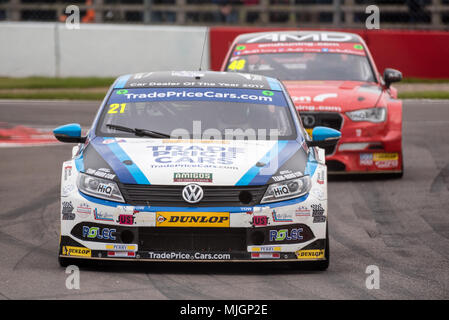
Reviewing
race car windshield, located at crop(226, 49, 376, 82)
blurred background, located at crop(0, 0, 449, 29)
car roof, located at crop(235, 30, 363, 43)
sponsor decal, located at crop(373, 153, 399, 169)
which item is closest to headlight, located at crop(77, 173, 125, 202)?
sponsor decal, located at crop(373, 153, 399, 169)

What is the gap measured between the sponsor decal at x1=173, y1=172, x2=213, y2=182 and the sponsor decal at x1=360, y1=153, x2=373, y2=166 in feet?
16.8

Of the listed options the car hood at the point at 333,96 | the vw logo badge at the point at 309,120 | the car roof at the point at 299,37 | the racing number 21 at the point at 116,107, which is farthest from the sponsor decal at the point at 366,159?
the racing number 21 at the point at 116,107

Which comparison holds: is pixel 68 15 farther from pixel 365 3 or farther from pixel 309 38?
pixel 309 38

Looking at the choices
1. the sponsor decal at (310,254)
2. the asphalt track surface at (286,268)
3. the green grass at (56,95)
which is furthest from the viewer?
the green grass at (56,95)

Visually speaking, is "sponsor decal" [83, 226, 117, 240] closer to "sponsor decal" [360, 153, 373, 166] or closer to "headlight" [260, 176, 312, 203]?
"headlight" [260, 176, 312, 203]

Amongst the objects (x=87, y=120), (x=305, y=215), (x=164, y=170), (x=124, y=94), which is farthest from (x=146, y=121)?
(x=87, y=120)

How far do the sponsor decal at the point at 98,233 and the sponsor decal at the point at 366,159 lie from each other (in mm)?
5396

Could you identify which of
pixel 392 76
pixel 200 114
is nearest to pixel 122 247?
pixel 200 114

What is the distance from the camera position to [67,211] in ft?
22.9

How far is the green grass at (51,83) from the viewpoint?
21.1m

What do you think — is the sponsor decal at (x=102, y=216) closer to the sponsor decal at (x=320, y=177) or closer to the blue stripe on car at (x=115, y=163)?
the blue stripe on car at (x=115, y=163)

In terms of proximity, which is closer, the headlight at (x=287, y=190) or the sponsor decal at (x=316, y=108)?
the headlight at (x=287, y=190)

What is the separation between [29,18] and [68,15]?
962 millimetres

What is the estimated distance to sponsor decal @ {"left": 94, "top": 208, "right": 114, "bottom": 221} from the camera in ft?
22.5
